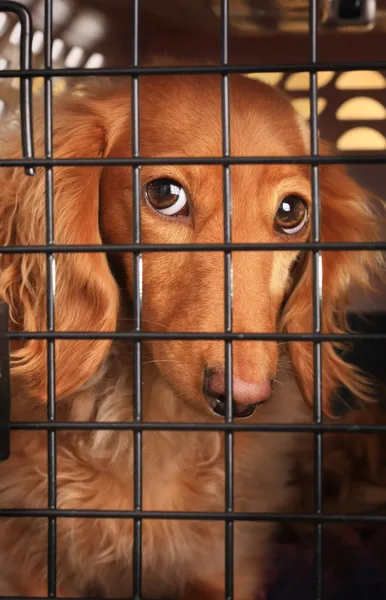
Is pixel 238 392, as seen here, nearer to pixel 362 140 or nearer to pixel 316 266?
pixel 316 266

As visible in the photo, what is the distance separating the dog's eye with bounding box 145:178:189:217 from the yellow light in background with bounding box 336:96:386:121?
613mm

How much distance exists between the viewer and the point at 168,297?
3.13 ft

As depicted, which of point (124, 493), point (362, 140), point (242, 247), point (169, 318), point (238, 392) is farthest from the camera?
point (362, 140)

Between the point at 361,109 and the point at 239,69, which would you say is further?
the point at 361,109

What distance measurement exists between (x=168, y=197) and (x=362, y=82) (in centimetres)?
70

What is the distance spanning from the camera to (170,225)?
964 millimetres

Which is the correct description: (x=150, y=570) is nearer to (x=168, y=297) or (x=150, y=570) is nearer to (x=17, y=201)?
(x=168, y=297)

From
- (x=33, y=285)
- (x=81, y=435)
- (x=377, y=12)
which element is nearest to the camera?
(x=33, y=285)

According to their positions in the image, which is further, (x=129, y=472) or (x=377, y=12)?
(x=377, y=12)

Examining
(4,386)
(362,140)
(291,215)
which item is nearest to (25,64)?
(4,386)

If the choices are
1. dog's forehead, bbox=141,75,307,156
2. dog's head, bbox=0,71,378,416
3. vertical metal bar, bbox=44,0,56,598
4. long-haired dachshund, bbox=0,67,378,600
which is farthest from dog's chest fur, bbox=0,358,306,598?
vertical metal bar, bbox=44,0,56,598

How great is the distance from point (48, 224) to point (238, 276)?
1.15 ft

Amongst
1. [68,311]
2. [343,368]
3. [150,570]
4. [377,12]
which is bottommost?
[150,570]

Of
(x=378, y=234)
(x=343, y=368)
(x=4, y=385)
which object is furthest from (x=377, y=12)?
(x=4, y=385)
